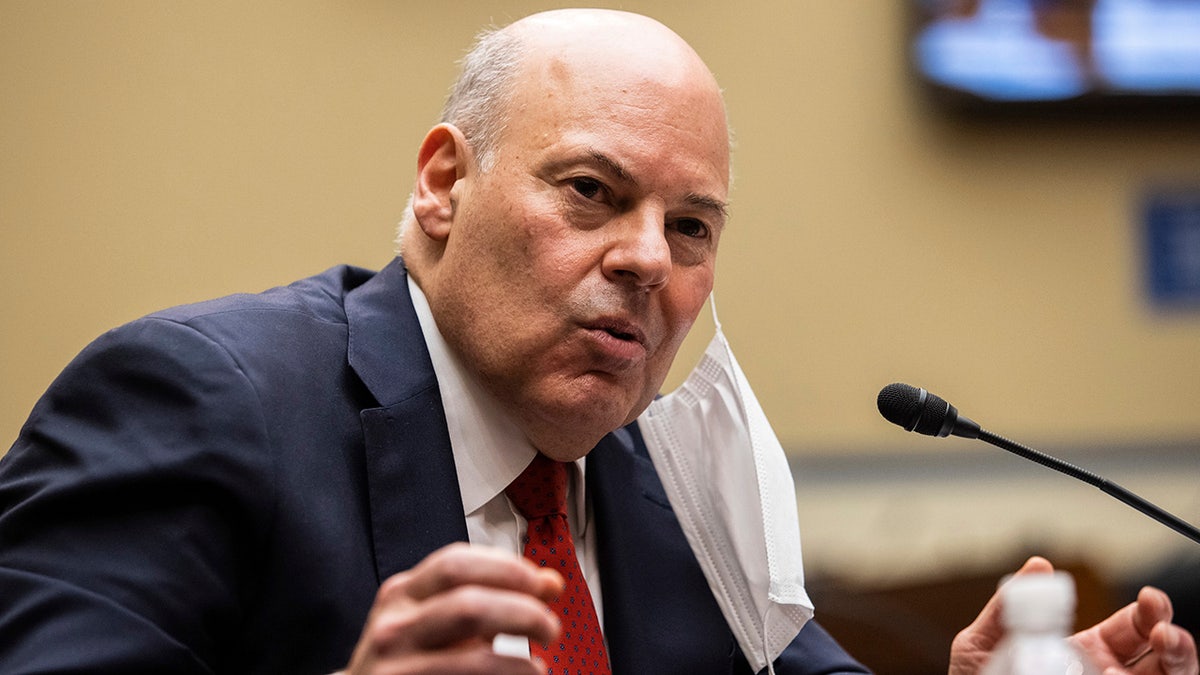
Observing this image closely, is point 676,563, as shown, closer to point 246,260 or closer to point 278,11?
point 246,260

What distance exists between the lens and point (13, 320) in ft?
11.1

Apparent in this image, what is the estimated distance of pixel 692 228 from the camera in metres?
1.86

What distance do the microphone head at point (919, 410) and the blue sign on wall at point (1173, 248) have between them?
9.26 feet

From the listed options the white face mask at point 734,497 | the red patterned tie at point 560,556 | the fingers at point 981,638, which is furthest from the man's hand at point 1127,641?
the red patterned tie at point 560,556

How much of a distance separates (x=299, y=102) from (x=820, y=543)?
6.30ft

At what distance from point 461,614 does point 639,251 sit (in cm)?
81

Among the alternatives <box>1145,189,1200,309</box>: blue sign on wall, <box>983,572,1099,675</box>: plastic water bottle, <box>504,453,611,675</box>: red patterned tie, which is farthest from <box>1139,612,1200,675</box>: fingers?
<box>1145,189,1200,309</box>: blue sign on wall

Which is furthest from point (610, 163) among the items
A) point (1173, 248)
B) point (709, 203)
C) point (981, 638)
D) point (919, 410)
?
point (1173, 248)

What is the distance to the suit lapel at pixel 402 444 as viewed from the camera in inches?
63.4

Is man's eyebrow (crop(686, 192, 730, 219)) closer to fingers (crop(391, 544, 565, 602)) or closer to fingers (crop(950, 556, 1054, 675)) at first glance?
fingers (crop(950, 556, 1054, 675))

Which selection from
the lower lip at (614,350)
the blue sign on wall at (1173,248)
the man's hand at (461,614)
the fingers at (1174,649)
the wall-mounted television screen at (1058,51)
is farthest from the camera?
the blue sign on wall at (1173,248)

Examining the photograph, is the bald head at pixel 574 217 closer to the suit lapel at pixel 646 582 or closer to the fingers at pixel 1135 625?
the suit lapel at pixel 646 582

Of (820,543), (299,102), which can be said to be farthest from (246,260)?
(820,543)

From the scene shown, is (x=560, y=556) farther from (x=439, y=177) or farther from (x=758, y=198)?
(x=758, y=198)
